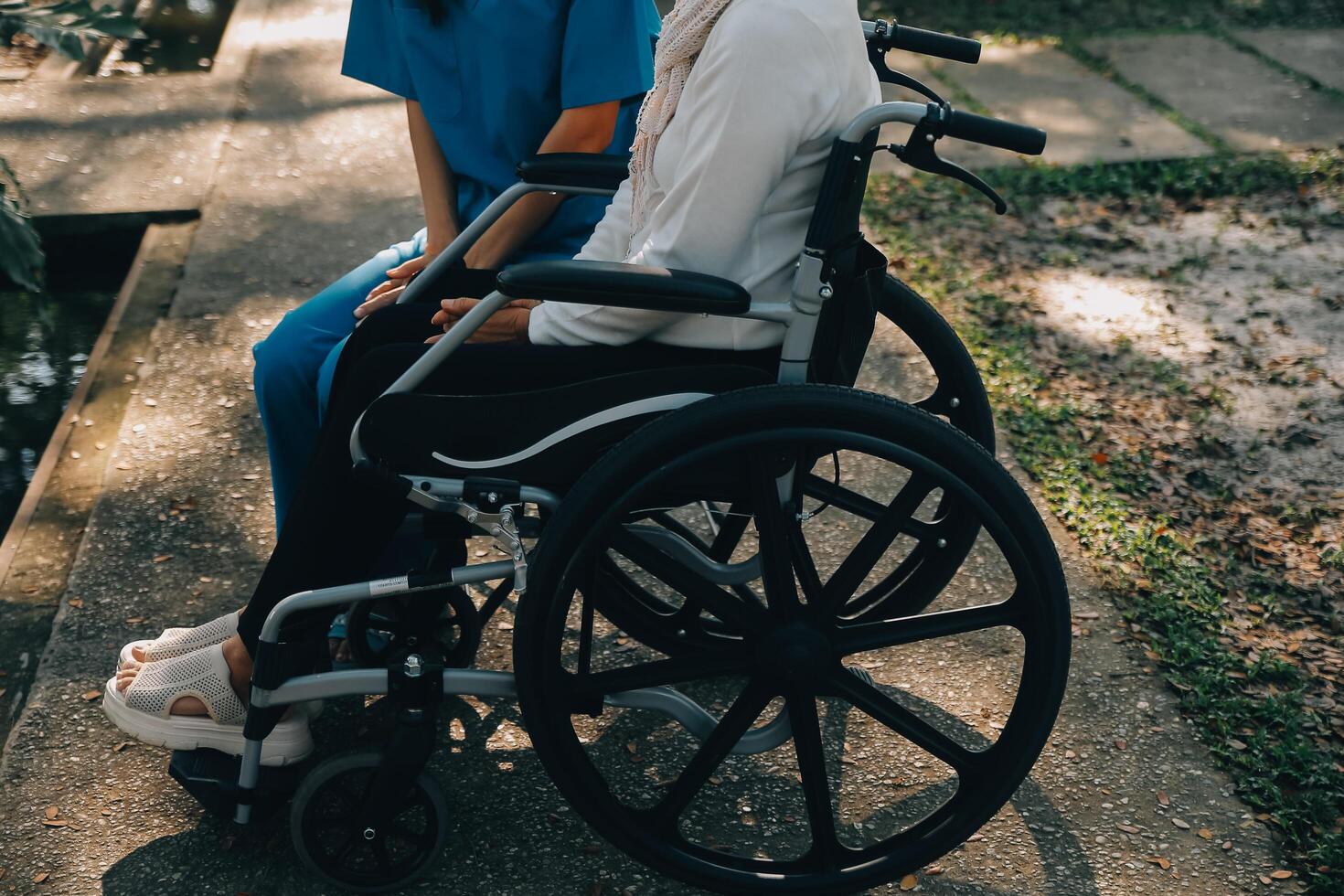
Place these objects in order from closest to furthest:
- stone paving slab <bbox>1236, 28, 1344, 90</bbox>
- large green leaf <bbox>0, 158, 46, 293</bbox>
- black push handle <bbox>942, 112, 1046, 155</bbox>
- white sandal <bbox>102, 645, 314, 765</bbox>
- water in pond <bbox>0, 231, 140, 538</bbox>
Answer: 1. black push handle <bbox>942, 112, 1046, 155</bbox>
2. white sandal <bbox>102, 645, 314, 765</bbox>
3. large green leaf <bbox>0, 158, 46, 293</bbox>
4. water in pond <bbox>0, 231, 140, 538</bbox>
5. stone paving slab <bbox>1236, 28, 1344, 90</bbox>

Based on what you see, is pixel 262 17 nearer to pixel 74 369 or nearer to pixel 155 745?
pixel 74 369

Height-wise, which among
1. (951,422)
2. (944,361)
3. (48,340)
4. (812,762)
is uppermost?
(944,361)

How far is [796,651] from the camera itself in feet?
5.99

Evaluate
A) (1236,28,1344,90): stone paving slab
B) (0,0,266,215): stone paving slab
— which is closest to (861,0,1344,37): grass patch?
(1236,28,1344,90): stone paving slab

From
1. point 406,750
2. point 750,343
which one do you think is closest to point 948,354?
point 750,343

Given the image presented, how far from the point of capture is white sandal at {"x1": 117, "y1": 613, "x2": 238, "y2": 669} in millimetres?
2168

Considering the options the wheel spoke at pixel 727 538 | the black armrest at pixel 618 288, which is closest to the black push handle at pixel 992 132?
the black armrest at pixel 618 288

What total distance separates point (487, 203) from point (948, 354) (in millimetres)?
922

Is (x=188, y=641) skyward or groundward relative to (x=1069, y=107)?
groundward

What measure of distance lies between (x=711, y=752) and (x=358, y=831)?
54cm

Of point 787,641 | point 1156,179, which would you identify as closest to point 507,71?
point 787,641

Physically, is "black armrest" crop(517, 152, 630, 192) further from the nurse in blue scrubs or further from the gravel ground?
the gravel ground

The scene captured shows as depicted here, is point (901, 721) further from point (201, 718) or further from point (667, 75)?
point (201, 718)

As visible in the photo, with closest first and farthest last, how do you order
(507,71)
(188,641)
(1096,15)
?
(188,641), (507,71), (1096,15)
